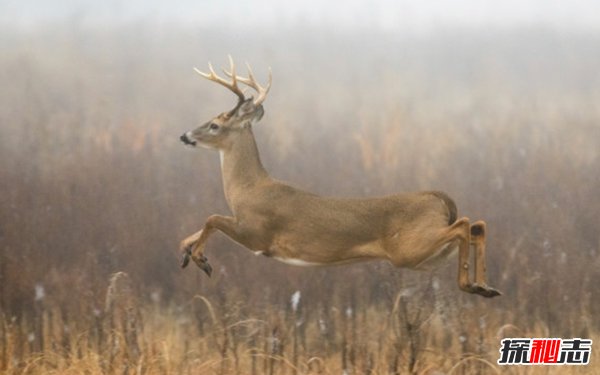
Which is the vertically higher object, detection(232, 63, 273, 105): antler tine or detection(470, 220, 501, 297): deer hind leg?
detection(232, 63, 273, 105): antler tine

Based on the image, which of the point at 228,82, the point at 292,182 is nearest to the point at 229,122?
the point at 228,82

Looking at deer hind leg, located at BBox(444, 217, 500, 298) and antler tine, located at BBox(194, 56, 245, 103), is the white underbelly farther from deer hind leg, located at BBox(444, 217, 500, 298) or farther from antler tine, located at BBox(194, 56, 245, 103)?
antler tine, located at BBox(194, 56, 245, 103)

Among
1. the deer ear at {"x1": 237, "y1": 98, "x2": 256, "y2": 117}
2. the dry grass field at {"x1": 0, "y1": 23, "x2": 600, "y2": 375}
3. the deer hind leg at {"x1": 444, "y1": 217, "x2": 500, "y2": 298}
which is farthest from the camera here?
the dry grass field at {"x1": 0, "y1": 23, "x2": 600, "y2": 375}

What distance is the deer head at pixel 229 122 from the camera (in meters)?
6.32

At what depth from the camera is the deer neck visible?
20.8ft

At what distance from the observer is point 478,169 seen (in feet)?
22.5

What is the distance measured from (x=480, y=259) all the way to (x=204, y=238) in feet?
3.44

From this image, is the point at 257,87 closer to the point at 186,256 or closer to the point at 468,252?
the point at 186,256

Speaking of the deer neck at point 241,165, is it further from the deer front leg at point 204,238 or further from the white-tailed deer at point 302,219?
the deer front leg at point 204,238

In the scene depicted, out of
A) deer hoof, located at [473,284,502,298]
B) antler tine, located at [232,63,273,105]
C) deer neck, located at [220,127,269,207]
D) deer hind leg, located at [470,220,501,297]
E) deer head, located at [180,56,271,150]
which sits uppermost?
antler tine, located at [232,63,273,105]

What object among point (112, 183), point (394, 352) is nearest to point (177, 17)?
point (112, 183)

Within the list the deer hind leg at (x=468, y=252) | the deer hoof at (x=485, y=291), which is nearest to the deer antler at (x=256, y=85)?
the deer hind leg at (x=468, y=252)

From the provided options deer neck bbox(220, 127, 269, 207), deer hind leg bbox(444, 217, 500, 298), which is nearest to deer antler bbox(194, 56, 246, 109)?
deer neck bbox(220, 127, 269, 207)

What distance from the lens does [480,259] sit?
6.18 m
